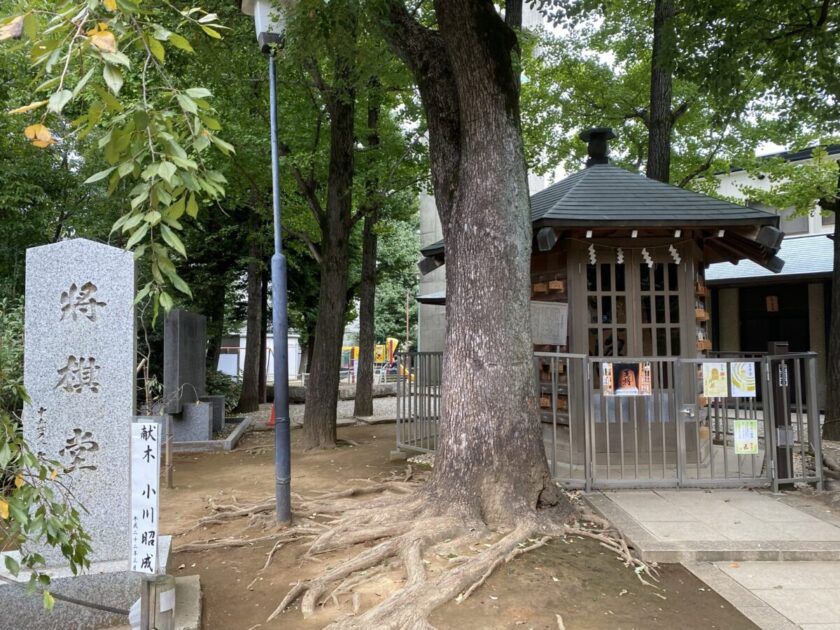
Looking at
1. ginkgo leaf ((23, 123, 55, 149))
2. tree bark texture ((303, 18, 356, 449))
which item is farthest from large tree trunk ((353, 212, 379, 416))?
ginkgo leaf ((23, 123, 55, 149))

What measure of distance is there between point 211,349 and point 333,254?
11.3 m

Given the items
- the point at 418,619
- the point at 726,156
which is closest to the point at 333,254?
the point at 418,619

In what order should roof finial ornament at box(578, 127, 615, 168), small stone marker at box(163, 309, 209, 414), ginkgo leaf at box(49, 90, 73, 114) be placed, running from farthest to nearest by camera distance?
1. small stone marker at box(163, 309, 209, 414)
2. roof finial ornament at box(578, 127, 615, 168)
3. ginkgo leaf at box(49, 90, 73, 114)

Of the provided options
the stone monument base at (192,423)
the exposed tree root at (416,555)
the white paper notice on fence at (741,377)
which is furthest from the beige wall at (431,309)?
the exposed tree root at (416,555)

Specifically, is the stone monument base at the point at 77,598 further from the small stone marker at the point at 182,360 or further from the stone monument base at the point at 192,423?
the stone monument base at the point at 192,423

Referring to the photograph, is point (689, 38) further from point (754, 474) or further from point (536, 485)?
point (536, 485)

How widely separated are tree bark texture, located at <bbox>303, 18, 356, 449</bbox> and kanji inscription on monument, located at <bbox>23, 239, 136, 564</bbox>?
649cm

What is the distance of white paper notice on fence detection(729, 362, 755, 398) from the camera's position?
7.31m

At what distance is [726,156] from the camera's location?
597 inches

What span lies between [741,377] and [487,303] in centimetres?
358

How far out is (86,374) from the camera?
4.44 metres

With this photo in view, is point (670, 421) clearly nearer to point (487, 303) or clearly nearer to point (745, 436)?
point (745, 436)

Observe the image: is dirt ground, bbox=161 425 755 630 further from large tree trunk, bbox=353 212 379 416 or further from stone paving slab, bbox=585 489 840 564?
large tree trunk, bbox=353 212 379 416

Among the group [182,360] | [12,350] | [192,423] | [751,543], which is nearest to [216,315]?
[182,360]
